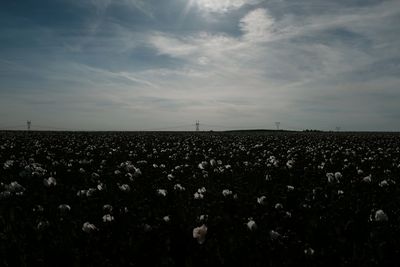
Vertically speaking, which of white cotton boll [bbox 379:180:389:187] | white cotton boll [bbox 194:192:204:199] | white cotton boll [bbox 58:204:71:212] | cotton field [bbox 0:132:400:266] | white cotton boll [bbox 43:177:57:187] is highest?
white cotton boll [bbox 43:177:57:187]

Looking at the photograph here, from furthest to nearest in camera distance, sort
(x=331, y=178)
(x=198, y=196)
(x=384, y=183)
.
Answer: (x=331, y=178)
(x=384, y=183)
(x=198, y=196)

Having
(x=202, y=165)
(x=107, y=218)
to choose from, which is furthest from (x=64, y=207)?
(x=202, y=165)

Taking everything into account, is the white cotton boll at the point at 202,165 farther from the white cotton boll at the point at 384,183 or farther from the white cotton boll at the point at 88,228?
the white cotton boll at the point at 88,228

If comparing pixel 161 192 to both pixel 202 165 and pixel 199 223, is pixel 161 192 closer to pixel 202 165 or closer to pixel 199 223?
pixel 199 223

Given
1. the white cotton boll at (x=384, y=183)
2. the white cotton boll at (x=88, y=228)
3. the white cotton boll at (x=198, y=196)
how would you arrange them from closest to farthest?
the white cotton boll at (x=88, y=228), the white cotton boll at (x=198, y=196), the white cotton boll at (x=384, y=183)

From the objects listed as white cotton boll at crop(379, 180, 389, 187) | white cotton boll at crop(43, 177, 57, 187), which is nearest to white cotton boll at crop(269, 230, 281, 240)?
white cotton boll at crop(43, 177, 57, 187)

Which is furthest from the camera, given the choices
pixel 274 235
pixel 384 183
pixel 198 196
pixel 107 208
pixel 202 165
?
pixel 202 165

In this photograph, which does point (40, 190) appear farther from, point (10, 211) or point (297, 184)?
point (297, 184)

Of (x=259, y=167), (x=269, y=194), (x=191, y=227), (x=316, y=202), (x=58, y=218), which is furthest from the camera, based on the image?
(x=259, y=167)

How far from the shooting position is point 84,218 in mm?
6309

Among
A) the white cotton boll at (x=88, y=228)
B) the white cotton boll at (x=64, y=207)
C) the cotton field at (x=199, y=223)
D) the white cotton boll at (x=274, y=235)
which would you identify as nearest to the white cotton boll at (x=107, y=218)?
the cotton field at (x=199, y=223)

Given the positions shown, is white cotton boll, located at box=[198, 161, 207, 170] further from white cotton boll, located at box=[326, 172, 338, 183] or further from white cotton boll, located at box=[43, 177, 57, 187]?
white cotton boll, located at box=[43, 177, 57, 187]

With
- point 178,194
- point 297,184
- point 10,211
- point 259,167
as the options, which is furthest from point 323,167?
point 10,211

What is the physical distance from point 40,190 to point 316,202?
218 inches
